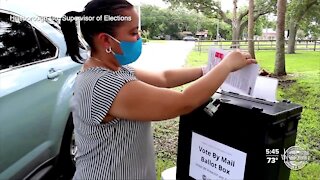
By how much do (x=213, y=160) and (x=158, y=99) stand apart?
442 millimetres

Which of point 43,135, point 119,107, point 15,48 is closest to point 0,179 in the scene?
point 43,135

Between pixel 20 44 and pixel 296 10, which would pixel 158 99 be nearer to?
pixel 20 44

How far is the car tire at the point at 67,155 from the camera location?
8.77ft

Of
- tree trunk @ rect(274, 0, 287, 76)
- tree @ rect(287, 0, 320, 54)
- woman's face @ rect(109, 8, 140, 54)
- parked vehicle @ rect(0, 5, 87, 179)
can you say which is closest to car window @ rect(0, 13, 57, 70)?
parked vehicle @ rect(0, 5, 87, 179)

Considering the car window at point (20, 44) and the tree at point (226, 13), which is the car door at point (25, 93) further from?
the tree at point (226, 13)

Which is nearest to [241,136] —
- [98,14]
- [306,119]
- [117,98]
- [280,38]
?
[117,98]

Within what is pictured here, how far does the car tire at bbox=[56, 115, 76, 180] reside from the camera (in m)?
2.67

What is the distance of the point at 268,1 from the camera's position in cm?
1689

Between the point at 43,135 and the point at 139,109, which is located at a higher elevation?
the point at 139,109

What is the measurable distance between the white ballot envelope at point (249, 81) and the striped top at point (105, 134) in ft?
1.14

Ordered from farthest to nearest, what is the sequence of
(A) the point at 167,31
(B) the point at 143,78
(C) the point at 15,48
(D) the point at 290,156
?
1. (A) the point at 167,31
2. (C) the point at 15,48
3. (B) the point at 143,78
4. (D) the point at 290,156

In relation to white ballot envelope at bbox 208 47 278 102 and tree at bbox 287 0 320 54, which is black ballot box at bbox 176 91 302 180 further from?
tree at bbox 287 0 320 54

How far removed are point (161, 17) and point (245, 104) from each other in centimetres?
369

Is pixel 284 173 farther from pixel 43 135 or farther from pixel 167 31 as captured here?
pixel 167 31
